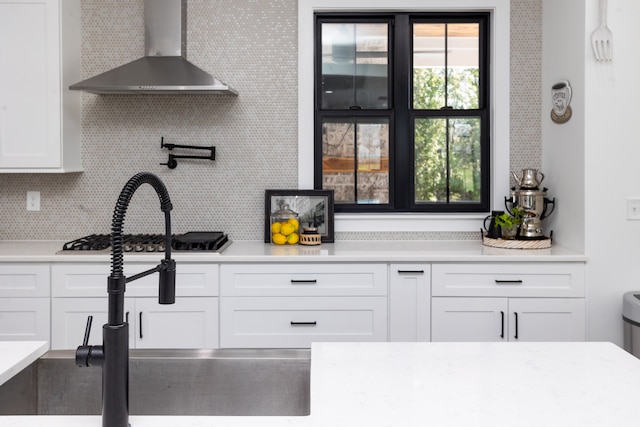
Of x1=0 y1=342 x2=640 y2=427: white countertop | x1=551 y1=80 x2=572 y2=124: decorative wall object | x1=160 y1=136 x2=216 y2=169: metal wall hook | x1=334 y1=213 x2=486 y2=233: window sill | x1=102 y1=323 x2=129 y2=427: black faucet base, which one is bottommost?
x1=0 y1=342 x2=640 y2=427: white countertop

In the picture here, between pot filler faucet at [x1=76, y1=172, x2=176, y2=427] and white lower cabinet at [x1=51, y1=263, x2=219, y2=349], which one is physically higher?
pot filler faucet at [x1=76, y1=172, x2=176, y2=427]

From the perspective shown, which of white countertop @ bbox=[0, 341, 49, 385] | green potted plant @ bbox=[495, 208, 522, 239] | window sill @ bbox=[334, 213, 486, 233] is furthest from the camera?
window sill @ bbox=[334, 213, 486, 233]

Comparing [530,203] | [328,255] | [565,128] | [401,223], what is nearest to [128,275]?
[328,255]

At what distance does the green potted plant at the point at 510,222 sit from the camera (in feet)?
12.6

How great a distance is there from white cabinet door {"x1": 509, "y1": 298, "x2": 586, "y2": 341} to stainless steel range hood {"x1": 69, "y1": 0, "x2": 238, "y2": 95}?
194 centimetres

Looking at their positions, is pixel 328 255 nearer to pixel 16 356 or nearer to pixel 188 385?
pixel 188 385

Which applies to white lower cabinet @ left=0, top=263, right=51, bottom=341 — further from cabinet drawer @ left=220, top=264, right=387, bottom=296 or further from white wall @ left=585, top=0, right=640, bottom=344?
white wall @ left=585, top=0, right=640, bottom=344

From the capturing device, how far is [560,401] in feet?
4.59

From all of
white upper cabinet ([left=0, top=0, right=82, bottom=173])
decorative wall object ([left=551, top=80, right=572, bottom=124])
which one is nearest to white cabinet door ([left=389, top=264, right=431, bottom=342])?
decorative wall object ([left=551, top=80, right=572, bottom=124])

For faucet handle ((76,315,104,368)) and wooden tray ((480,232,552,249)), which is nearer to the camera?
faucet handle ((76,315,104,368))

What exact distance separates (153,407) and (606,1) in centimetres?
301

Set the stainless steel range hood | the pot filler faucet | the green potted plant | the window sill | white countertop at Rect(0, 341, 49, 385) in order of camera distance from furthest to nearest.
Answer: the window sill → the green potted plant → the stainless steel range hood → white countertop at Rect(0, 341, 49, 385) → the pot filler faucet

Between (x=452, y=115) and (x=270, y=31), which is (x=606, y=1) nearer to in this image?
(x=452, y=115)

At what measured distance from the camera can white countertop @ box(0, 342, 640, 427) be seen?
130 cm
